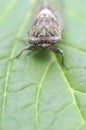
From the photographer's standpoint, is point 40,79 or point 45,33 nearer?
point 40,79

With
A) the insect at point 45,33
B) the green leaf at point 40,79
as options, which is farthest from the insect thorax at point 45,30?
the green leaf at point 40,79

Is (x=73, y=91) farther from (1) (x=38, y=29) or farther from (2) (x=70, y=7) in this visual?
(2) (x=70, y=7)

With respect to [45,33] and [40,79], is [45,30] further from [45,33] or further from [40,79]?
[40,79]

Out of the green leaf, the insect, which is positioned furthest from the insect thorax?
the green leaf

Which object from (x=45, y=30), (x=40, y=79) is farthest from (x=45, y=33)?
(x=40, y=79)

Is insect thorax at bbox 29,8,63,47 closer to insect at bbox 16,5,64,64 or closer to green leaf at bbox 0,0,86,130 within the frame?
insect at bbox 16,5,64,64

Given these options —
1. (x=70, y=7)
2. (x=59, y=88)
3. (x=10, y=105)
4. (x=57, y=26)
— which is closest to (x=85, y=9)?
(x=70, y=7)

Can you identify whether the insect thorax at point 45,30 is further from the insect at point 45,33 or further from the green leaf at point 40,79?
the green leaf at point 40,79
